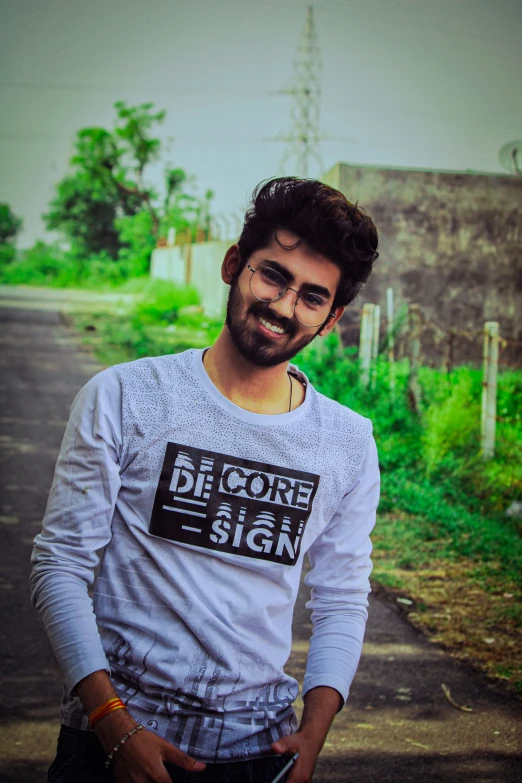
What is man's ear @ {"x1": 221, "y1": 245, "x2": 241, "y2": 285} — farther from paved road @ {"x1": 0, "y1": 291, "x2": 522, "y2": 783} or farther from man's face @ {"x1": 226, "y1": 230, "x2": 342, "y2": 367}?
paved road @ {"x1": 0, "y1": 291, "x2": 522, "y2": 783}

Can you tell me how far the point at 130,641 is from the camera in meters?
1.52

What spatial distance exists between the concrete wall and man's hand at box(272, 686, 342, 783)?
12.9 metres

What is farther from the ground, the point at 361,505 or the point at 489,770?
the point at 361,505

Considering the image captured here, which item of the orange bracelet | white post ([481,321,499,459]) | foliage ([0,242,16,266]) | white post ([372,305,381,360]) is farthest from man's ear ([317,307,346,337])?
foliage ([0,242,16,266])

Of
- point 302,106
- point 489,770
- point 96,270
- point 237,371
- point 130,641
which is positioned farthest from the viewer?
point 96,270

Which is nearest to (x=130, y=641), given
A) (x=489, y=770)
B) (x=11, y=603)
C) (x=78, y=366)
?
(x=489, y=770)

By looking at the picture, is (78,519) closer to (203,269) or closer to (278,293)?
(278,293)

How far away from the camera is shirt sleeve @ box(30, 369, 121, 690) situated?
1.48 metres

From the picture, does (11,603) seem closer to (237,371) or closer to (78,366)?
(237,371)

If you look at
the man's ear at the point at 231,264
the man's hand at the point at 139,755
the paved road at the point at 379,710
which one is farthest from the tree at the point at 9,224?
the man's hand at the point at 139,755

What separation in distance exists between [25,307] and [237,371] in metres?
21.1

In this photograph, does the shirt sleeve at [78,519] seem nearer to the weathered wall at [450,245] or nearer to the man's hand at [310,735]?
the man's hand at [310,735]

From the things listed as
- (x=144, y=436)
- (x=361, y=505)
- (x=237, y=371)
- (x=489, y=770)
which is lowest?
(x=489, y=770)

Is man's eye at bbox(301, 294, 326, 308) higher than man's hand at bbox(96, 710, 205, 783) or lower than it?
higher
